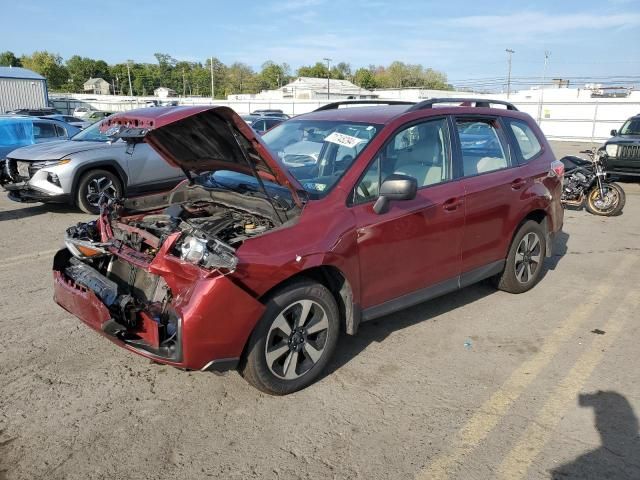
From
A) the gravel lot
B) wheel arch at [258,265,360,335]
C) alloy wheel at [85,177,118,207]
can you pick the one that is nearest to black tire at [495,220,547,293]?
the gravel lot

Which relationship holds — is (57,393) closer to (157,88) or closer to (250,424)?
(250,424)

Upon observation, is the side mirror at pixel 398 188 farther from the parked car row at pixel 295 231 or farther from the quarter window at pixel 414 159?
the quarter window at pixel 414 159

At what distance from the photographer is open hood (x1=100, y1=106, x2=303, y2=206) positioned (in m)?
2.97

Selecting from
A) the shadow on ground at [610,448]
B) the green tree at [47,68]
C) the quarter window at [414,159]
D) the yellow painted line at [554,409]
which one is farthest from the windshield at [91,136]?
the green tree at [47,68]

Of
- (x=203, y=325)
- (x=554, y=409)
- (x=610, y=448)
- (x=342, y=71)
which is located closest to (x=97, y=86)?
(x=342, y=71)

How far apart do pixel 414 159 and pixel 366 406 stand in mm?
1942

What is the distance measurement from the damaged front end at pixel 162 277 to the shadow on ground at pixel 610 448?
1.96 m

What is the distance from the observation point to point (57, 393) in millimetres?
3371

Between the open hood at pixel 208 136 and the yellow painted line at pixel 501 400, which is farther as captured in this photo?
the open hood at pixel 208 136

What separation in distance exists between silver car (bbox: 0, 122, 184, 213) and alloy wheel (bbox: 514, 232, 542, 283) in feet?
18.1

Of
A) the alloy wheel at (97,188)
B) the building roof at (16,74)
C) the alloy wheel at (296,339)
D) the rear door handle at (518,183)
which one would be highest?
the building roof at (16,74)

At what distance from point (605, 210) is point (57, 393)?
9.95m

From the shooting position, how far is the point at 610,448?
292 cm

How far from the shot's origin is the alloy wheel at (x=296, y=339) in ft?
10.6
